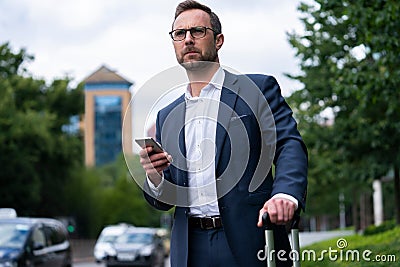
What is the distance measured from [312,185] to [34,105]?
64.1ft

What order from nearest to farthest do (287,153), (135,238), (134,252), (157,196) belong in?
(287,153) < (157,196) < (134,252) < (135,238)

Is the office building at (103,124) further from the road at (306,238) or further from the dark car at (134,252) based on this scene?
the dark car at (134,252)

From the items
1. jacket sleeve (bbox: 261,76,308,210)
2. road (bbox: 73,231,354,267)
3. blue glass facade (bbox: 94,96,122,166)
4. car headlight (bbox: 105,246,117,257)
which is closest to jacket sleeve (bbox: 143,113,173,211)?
jacket sleeve (bbox: 261,76,308,210)

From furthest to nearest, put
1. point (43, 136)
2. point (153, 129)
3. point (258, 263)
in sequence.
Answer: point (43, 136) < point (153, 129) < point (258, 263)

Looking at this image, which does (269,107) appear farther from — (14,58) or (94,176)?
(94,176)

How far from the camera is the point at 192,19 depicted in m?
3.77

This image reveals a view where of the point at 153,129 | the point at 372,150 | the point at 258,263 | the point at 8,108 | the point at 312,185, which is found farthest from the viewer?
the point at 8,108

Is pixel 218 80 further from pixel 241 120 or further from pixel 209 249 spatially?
pixel 209 249

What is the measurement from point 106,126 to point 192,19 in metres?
158

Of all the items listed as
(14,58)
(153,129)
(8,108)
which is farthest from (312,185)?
(153,129)

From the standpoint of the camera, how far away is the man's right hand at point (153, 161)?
3.54 m

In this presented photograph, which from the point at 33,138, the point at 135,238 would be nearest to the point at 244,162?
the point at 135,238

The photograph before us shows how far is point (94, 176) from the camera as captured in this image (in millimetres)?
61656

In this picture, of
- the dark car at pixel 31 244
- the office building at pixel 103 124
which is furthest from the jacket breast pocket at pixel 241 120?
the office building at pixel 103 124
